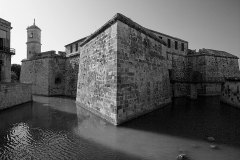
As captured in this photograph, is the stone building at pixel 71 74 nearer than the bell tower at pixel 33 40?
Yes

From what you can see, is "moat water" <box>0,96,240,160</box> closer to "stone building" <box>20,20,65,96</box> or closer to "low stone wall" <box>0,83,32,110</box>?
"low stone wall" <box>0,83,32,110</box>

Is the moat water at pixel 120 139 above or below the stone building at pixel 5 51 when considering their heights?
below

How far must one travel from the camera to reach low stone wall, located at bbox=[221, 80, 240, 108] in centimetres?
1124

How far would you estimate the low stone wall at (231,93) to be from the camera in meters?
11.2

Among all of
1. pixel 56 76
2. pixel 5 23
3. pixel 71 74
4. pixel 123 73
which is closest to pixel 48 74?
pixel 56 76

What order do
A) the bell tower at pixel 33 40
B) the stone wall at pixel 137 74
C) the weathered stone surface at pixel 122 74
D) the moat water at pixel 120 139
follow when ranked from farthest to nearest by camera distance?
1. the bell tower at pixel 33 40
2. the stone wall at pixel 137 74
3. the weathered stone surface at pixel 122 74
4. the moat water at pixel 120 139

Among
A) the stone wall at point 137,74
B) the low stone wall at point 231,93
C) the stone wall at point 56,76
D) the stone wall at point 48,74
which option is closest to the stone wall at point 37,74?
the stone wall at point 48,74

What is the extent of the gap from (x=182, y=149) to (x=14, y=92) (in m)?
13.3

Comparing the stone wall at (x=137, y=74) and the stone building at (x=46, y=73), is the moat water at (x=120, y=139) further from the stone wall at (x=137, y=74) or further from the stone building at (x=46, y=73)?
the stone building at (x=46, y=73)

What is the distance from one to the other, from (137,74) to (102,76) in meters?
2.09

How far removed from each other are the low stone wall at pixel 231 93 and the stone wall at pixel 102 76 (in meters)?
9.97

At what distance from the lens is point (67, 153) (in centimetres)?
439

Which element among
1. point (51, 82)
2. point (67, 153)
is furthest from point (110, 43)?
point (51, 82)

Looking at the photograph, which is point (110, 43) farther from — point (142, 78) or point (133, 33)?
point (142, 78)
